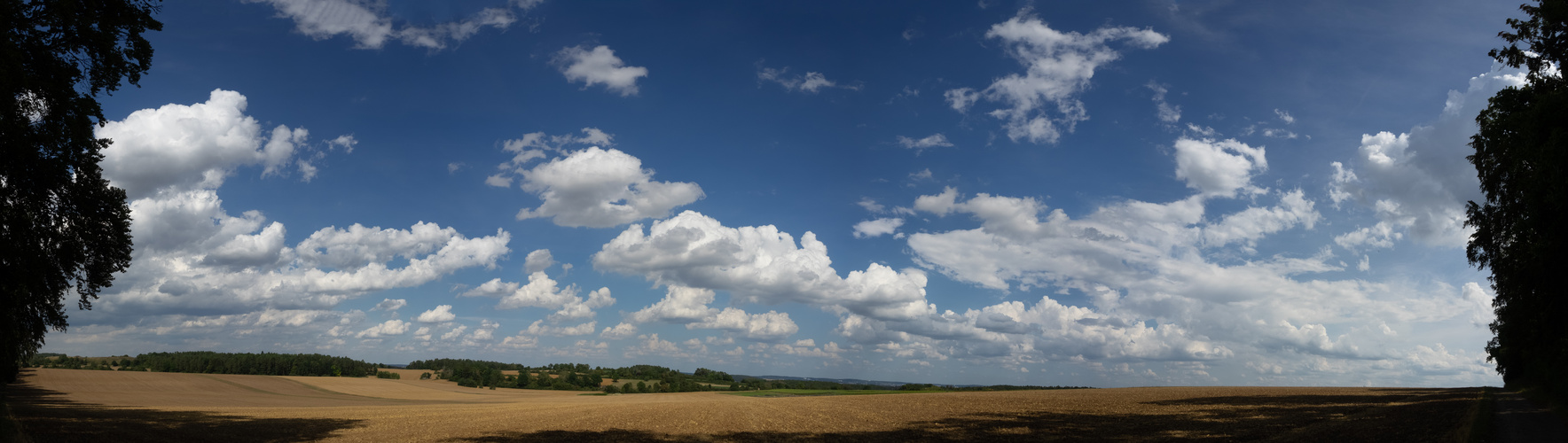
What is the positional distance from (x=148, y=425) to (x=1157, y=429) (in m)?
47.9

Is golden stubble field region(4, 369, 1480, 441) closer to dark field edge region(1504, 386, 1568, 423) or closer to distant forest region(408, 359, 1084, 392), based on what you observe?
dark field edge region(1504, 386, 1568, 423)

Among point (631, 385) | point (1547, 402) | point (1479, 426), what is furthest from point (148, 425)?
point (631, 385)

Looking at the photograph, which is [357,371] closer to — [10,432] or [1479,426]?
[10,432]

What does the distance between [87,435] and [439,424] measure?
13.8m

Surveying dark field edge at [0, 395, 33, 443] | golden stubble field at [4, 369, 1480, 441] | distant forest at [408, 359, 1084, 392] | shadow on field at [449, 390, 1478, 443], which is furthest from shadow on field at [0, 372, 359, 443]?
distant forest at [408, 359, 1084, 392]

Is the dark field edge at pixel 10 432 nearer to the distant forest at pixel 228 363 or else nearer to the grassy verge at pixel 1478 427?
the grassy verge at pixel 1478 427

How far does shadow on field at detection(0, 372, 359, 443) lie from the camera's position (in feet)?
84.8

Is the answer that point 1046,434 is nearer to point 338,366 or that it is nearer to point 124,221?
point 124,221

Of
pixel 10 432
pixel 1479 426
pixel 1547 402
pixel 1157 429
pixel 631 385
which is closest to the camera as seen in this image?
pixel 10 432

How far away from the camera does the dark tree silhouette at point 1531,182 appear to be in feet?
61.5

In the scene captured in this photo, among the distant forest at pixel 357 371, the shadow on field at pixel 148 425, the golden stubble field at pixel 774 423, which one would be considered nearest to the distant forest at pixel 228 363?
the distant forest at pixel 357 371

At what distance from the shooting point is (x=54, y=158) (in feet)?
58.3

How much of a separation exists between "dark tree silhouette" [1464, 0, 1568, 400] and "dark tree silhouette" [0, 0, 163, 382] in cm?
3990

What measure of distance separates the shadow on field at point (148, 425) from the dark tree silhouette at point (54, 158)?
5631 mm
